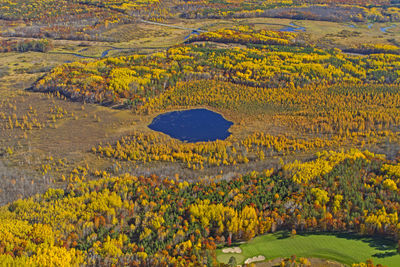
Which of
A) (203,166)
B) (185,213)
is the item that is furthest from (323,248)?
(203,166)

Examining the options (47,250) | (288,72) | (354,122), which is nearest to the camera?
(47,250)

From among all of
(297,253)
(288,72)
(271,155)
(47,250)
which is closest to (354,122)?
(271,155)

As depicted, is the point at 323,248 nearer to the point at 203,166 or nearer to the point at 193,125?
the point at 203,166

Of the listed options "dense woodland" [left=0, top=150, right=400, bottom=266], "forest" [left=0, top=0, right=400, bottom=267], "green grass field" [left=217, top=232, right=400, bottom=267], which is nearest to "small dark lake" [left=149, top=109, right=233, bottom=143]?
"forest" [left=0, top=0, right=400, bottom=267]

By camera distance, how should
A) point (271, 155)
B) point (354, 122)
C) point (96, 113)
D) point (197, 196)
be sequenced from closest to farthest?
point (197, 196)
point (271, 155)
point (354, 122)
point (96, 113)

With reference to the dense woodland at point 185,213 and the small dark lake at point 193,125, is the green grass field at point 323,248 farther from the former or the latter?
the small dark lake at point 193,125

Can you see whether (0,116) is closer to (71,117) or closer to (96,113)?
(71,117)

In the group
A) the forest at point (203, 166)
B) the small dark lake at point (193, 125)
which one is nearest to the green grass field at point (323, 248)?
the forest at point (203, 166)
